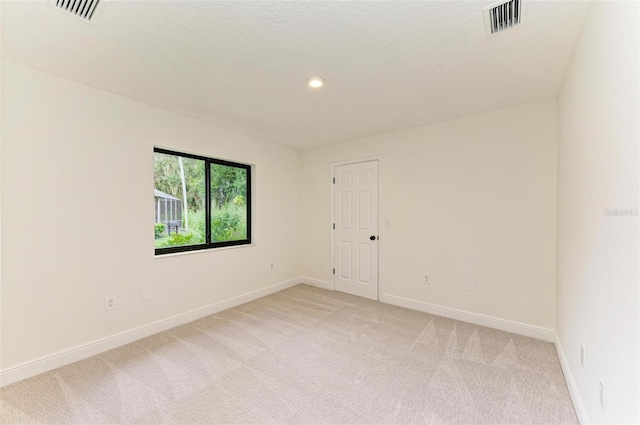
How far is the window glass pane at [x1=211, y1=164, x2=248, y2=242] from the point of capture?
3.60m

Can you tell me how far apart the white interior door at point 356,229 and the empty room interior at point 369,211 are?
0.06m

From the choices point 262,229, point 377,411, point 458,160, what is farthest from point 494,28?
point 262,229

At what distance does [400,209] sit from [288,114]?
192cm

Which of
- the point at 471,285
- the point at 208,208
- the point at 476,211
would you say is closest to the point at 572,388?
the point at 471,285

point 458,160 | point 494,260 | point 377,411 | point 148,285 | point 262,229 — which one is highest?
point 458,160

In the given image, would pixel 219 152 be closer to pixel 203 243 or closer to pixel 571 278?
pixel 203 243

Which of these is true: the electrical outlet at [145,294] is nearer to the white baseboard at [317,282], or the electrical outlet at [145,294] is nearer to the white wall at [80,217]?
the white wall at [80,217]

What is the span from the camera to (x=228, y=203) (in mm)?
3781

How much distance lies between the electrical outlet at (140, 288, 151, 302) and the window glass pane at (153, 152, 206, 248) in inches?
19.0

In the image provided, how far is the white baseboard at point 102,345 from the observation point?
2.04m

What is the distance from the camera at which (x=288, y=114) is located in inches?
120

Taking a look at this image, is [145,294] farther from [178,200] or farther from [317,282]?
[317,282]

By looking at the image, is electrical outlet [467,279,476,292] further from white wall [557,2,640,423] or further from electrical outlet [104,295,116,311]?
electrical outlet [104,295,116,311]

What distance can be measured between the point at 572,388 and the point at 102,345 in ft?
12.4
